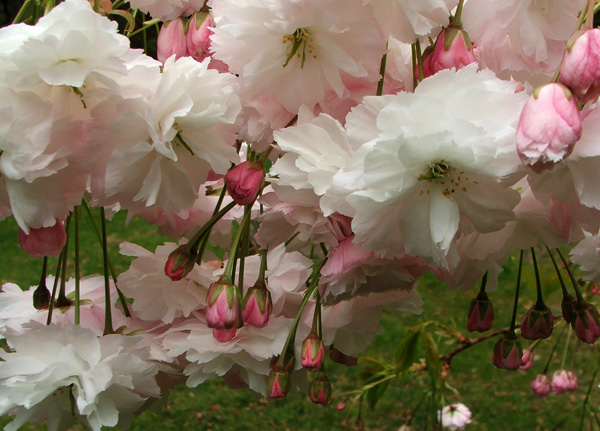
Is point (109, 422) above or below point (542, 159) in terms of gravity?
below

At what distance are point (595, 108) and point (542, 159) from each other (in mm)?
75

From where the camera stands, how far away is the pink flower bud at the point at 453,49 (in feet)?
1.62

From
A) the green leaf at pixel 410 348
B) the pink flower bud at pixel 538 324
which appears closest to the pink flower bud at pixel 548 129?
the pink flower bud at pixel 538 324

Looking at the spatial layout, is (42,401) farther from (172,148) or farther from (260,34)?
(260,34)

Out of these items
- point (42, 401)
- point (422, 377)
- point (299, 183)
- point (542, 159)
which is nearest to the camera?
point (542, 159)

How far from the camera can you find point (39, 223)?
1.70 ft

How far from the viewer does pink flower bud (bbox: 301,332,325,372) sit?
1.98 feet

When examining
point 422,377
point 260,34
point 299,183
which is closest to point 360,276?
point 299,183

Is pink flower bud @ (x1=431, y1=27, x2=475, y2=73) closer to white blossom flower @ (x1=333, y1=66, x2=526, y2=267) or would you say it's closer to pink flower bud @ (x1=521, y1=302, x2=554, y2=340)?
white blossom flower @ (x1=333, y1=66, x2=526, y2=267)

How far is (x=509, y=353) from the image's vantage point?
82 cm

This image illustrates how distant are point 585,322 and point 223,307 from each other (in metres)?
0.39

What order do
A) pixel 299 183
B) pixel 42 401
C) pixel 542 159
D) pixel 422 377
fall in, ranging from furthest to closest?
pixel 422 377, pixel 42 401, pixel 299 183, pixel 542 159

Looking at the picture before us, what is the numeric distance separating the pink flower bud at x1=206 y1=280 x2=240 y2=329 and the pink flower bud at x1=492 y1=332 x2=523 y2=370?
0.37 m

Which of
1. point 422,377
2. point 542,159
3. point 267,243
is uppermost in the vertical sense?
point 542,159
